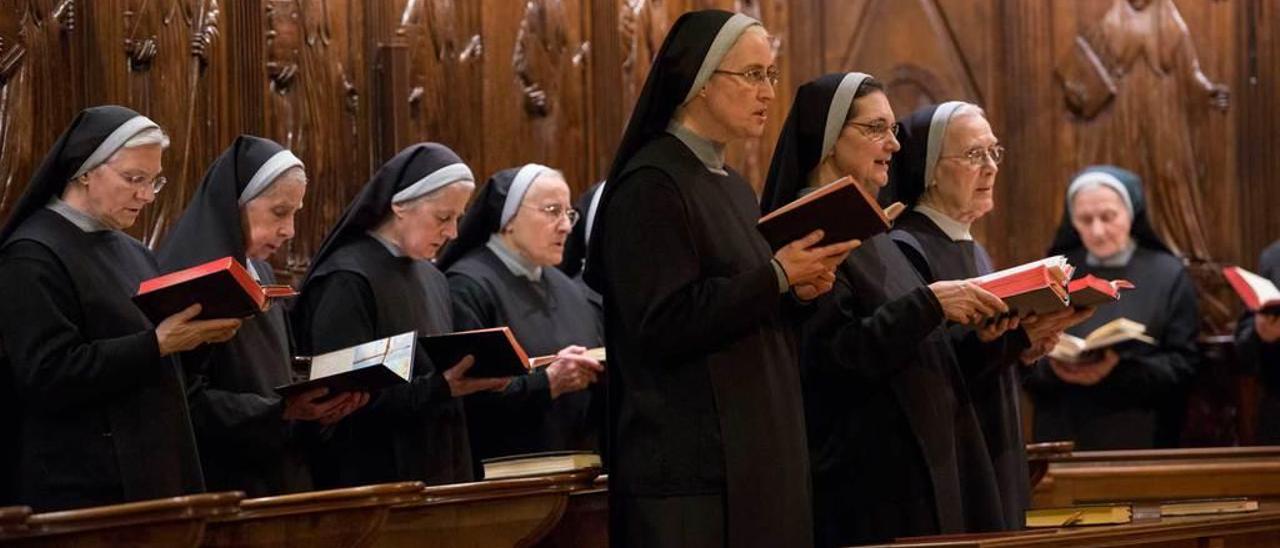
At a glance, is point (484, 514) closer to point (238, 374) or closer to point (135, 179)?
point (238, 374)

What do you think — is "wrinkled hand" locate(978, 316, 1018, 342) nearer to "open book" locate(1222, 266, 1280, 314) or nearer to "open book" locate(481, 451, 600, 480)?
"open book" locate(481, 451, 600, 480)

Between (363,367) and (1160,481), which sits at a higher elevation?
(363,367)

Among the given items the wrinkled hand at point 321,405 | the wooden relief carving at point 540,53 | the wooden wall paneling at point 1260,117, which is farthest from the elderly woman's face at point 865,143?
the wooden wall paneling at point 1260,117

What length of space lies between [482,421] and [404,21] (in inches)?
72.2

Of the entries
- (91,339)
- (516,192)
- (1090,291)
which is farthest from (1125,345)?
(91,339)

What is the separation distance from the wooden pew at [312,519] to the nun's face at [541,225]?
7.42 ft

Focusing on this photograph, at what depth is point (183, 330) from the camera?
4855 mm

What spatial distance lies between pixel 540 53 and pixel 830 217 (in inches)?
155

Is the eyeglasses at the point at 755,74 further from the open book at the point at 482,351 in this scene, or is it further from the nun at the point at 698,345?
the open book at the point at 482,351

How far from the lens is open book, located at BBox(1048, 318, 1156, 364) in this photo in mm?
7730

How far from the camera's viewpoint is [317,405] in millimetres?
5496

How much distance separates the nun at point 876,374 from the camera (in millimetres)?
5098

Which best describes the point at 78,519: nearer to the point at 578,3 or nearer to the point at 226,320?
the point at 226,320

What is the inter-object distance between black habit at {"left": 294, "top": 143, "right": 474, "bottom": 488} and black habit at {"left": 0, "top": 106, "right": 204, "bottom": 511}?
0.92 m
